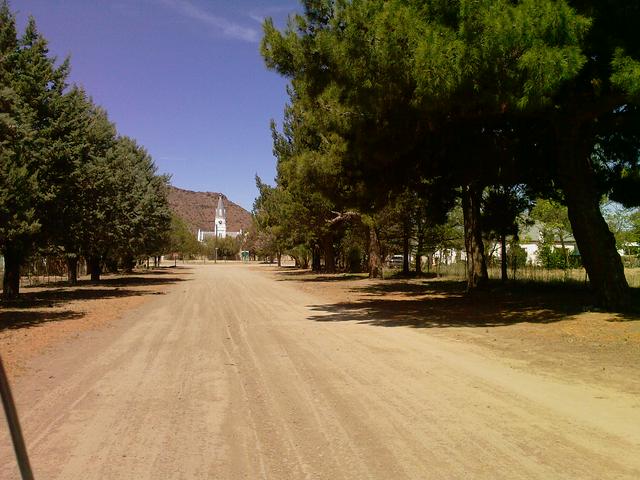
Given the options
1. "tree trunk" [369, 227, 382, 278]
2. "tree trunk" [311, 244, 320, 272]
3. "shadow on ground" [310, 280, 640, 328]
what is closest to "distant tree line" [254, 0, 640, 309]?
"shadow on ground" [310, 280, 640, 328]

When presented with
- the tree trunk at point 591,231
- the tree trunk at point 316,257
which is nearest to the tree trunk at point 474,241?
the tree trunk at point 591,231

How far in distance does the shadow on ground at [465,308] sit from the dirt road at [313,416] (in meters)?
4.58

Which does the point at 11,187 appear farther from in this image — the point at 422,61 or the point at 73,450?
the point at 73,450

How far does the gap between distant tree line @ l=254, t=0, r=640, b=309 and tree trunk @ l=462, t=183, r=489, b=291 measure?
12 centimetres

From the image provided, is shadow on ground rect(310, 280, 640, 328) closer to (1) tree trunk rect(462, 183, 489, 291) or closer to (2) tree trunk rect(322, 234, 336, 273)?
(1) tree trunk rect(462, 183, 489, 291)

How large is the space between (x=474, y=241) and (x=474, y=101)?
13866 mm

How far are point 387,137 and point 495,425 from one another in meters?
10.5

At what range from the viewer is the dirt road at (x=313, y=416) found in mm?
4902

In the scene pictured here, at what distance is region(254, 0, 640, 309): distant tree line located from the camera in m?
11.7

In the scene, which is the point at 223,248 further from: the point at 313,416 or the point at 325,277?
the point at 313,416

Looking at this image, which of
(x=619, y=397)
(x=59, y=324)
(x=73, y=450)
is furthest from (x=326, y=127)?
(x=73, y=450)

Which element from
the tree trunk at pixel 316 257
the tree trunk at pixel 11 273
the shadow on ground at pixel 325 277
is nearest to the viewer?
the tree trunk at pixel 11 273

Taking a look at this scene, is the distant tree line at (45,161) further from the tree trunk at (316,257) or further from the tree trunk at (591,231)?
the tree trunk at (316,257)

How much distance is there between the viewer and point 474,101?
13.1 meters
